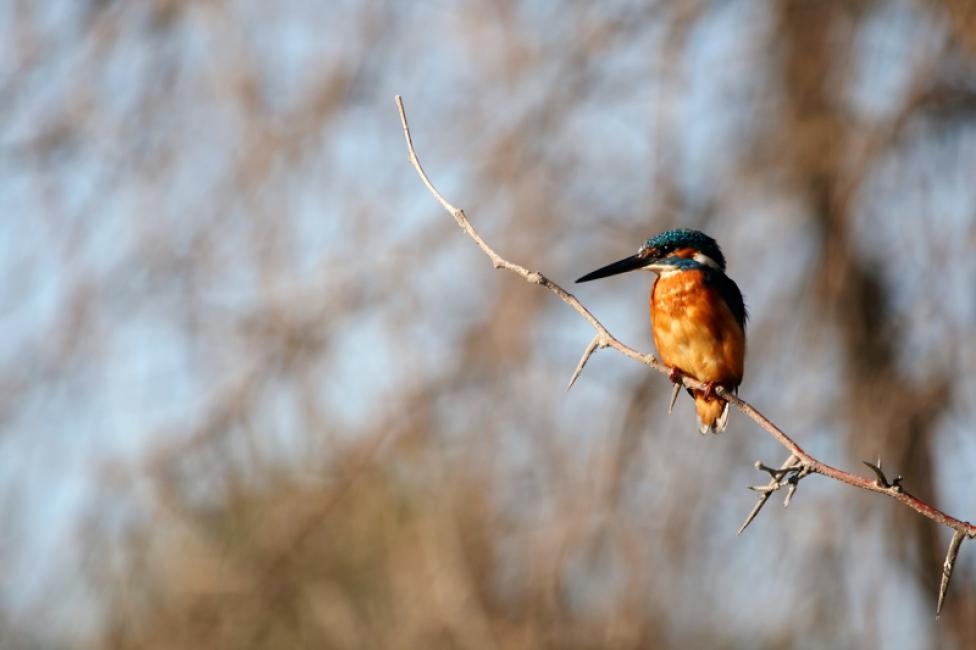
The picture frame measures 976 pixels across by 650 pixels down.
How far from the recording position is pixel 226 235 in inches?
184

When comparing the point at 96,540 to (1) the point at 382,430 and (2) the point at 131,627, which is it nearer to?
(2) the point at 131,627

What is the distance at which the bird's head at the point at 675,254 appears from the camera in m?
3.15

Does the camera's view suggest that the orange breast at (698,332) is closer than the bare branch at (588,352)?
No

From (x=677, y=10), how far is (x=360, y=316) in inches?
68.2

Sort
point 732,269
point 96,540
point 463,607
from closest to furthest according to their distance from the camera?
point 96,540
point 463,607
point 732,269

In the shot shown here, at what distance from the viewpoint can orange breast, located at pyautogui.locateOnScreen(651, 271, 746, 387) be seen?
3.01 m

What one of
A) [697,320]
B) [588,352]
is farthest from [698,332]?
[588,352]

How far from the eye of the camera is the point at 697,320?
303 centimetres

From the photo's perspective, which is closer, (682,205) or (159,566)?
(159,566)

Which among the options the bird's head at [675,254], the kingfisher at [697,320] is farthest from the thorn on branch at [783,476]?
the bird's head at [675,254]

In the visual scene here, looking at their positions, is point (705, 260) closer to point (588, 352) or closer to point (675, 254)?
point (675, 254)

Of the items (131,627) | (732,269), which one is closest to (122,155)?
(131,627)

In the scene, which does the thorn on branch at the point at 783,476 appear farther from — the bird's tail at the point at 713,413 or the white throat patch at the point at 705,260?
the white throat patch at the point at 705,260

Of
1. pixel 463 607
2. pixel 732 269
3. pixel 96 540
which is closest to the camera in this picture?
pixel 96 540
